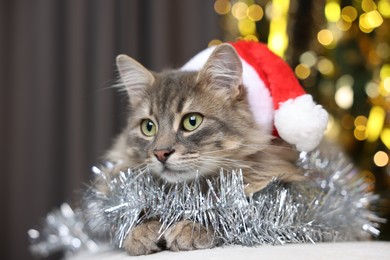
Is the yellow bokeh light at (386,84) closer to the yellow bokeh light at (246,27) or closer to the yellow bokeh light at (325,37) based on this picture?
the yellow bokeh light at (325,37)

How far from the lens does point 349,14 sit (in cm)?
247

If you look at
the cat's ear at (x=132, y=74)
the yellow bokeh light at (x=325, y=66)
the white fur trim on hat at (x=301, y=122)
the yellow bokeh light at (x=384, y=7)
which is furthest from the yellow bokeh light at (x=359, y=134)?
the cat's ear at (x=132, y=74)

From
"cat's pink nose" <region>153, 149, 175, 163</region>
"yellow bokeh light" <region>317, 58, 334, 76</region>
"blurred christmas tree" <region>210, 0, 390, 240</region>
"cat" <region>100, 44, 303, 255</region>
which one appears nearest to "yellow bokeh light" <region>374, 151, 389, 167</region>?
"blurred christmas tree" <region>210, 0, 390, 240</region>

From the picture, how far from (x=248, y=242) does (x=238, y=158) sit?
0.25 metres

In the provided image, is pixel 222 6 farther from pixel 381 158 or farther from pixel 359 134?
pixel 381 158

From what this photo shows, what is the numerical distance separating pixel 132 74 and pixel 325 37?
1281 mm

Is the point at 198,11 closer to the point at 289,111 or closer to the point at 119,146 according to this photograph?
the point at 119,146

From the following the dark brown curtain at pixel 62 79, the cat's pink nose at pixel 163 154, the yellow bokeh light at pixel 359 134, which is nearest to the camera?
the cat's pink nose at pixel 163 154

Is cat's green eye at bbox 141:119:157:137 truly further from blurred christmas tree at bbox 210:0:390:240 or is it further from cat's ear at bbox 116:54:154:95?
blurred christmas tree at bbox 210:0:390:240

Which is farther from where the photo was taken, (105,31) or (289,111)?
(105,31)

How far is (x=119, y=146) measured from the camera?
1.58 meters

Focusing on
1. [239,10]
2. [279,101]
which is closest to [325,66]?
[239,10]

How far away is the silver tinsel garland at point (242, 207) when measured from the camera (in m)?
1.19

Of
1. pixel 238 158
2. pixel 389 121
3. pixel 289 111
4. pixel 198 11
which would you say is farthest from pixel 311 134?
pixel 198 11
